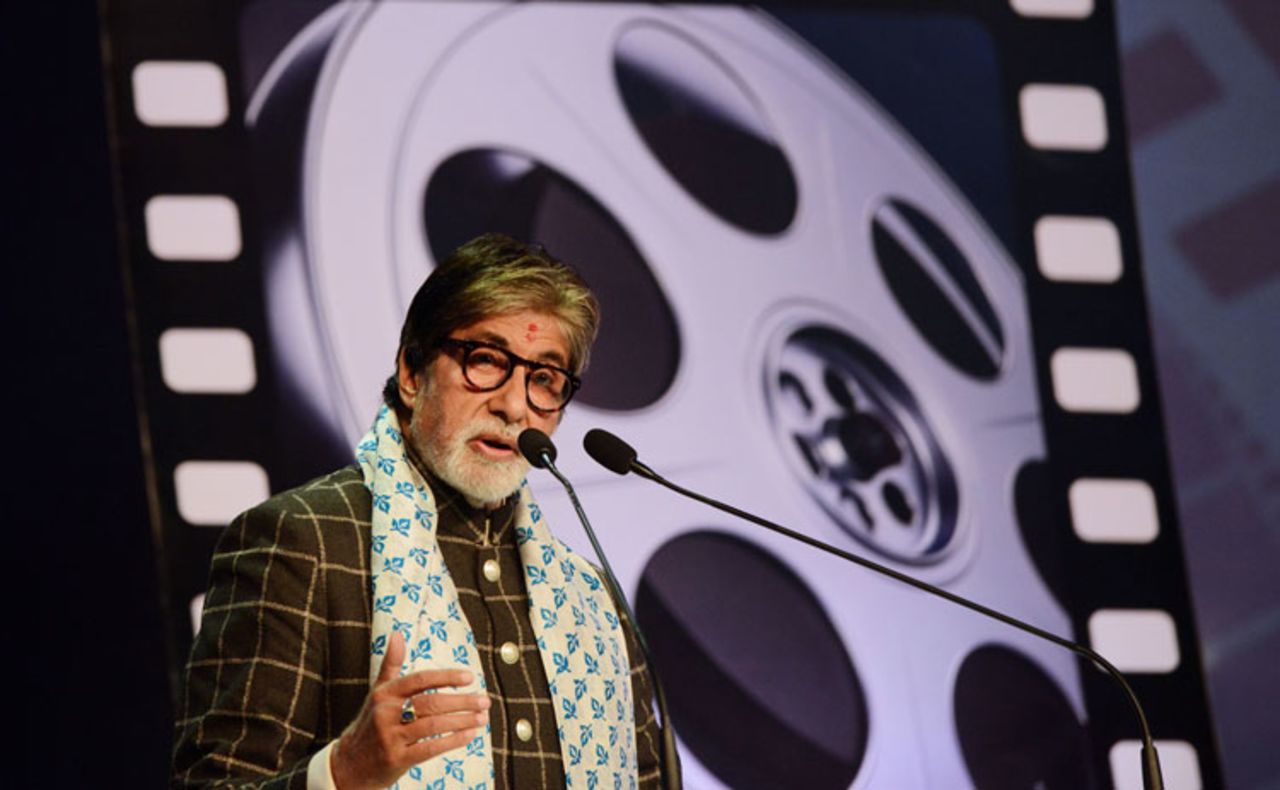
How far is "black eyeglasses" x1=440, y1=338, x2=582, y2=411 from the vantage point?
6.54ft

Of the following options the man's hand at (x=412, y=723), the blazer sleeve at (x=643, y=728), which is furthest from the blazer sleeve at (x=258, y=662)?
the blazer sleeve at (x=643, y=728)

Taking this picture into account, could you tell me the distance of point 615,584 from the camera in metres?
1.85

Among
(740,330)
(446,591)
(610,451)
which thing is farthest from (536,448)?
(740,330)

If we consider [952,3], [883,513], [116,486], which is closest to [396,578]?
[116,486]

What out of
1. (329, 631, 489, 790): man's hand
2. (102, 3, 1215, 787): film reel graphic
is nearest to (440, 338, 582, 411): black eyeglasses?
(329, 631, 489, 790): man's hand

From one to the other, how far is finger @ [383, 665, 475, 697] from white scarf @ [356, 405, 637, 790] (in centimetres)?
27

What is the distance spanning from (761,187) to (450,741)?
184 centimetres

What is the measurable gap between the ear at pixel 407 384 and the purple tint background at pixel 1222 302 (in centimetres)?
173

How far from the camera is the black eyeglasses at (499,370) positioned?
1.99 meters

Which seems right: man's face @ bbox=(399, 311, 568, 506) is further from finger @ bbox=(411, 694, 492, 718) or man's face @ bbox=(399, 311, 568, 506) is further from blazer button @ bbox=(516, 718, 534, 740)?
finger @ bbox=(411, 694, 492, 718)

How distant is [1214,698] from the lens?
321cm

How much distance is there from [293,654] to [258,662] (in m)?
0.04

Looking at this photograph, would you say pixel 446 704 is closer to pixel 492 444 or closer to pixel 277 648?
pixel 277 648

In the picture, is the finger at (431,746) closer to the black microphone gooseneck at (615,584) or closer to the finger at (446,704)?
the finger at (446,704)
